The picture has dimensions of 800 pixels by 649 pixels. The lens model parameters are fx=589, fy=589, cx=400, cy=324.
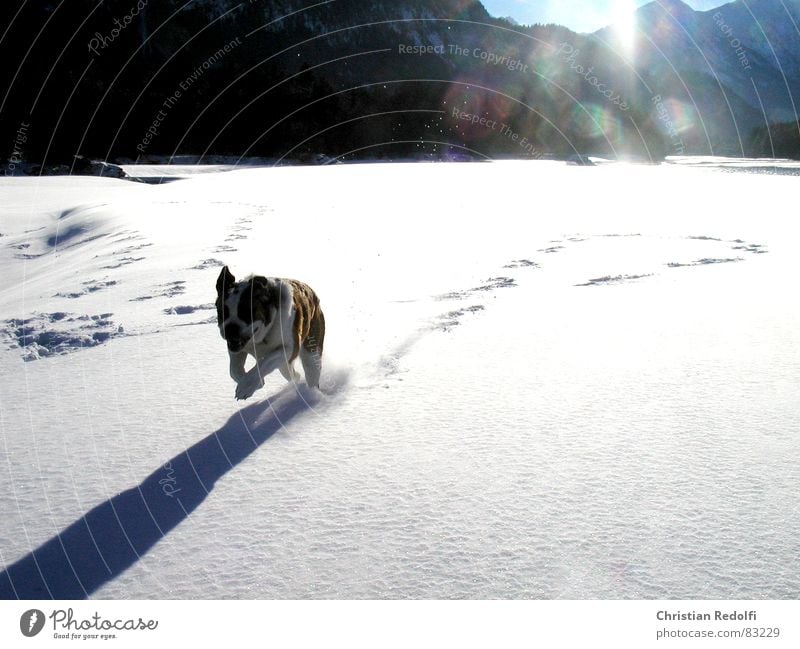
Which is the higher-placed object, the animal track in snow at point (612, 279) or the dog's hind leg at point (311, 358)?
the animal track in snow at point (612, 279)

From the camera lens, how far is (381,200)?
20031 mm

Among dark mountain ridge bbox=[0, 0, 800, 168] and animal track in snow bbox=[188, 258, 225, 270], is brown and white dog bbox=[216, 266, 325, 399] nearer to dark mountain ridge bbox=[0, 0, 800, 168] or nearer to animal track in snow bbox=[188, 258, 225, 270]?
animal track in snow bbox=[188, 258, 225, 270]

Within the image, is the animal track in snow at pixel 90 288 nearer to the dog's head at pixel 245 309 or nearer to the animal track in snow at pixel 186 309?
the animal track in snow at pixel 186 309

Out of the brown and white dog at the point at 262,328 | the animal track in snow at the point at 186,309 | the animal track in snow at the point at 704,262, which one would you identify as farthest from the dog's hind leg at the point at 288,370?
the animal track in snow at the point at 704,262

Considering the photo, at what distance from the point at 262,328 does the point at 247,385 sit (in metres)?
0.54

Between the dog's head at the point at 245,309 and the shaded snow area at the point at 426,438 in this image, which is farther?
the dog's head at the point at 245,309

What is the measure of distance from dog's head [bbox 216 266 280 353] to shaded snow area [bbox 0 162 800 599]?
1.90 feet

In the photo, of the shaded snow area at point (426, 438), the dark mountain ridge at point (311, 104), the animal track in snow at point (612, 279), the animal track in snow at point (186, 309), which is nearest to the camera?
the shaded snow area at point (426, 438)

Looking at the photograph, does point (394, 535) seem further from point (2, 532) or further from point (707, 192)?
point (707, 192)

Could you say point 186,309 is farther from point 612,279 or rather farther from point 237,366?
point 612,279

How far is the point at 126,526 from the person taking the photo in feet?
9.91

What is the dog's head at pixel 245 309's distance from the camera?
14.6 ft

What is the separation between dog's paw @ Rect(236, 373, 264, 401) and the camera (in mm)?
4312

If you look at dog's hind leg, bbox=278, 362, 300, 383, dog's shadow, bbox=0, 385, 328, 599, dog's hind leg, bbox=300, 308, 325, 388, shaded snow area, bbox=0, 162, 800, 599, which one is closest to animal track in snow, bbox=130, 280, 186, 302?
shaded snow area, bbox=0, 162, 800, 599
